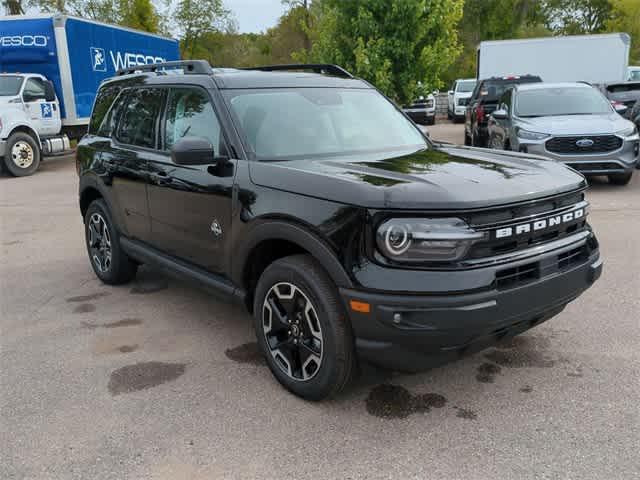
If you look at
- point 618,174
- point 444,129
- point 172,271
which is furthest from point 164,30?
point 172,271

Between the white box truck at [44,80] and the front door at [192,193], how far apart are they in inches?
423

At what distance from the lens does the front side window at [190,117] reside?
3.83 metres

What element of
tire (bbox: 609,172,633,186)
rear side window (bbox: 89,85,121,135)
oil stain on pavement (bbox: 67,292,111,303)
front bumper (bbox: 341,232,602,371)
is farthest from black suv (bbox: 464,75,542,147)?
front bumper (bbox: 341,232,602,371)

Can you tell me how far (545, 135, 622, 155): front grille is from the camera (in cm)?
891

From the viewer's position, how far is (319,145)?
379cm

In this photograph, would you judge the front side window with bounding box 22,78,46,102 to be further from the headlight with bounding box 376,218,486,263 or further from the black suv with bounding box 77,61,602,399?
the headlight with bounding box 376,218,486,263

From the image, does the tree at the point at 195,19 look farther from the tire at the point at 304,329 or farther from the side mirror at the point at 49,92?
the tire at the point at 304,329

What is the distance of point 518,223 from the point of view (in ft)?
9.53

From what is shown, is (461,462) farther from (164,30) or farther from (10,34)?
(164,30)

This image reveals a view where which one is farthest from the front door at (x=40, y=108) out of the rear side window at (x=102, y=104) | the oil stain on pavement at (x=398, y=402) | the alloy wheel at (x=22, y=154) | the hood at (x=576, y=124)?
the oil stain on pavement at (x=398, y=402)

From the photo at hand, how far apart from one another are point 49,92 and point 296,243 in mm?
13595

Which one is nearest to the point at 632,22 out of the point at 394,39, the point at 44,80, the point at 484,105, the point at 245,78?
the point at 484,105

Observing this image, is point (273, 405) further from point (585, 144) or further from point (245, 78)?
point (585, 144)

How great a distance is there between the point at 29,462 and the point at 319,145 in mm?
2362
